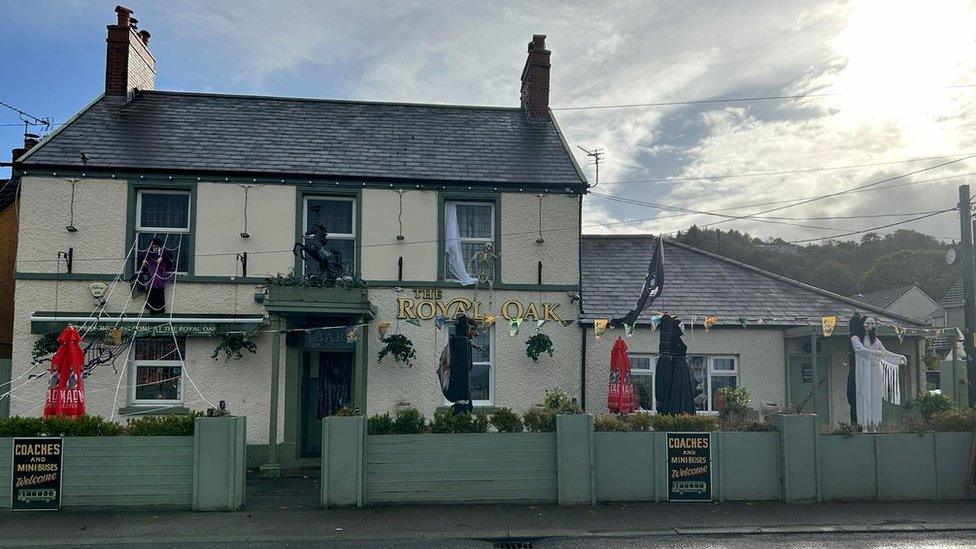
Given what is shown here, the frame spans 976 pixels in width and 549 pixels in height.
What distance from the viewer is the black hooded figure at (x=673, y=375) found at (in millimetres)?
14016

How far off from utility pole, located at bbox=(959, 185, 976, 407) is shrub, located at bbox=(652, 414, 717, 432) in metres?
6.79

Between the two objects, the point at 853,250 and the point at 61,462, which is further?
the point at 853,250

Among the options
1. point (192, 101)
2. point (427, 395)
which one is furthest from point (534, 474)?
point (192, 101)

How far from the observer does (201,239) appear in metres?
14.8

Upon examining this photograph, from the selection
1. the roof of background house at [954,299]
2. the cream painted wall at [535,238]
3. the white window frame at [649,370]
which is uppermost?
the roof of background house at [954,299]

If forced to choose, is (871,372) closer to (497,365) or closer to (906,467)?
(906,467)

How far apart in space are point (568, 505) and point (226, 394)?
7199 millimetres

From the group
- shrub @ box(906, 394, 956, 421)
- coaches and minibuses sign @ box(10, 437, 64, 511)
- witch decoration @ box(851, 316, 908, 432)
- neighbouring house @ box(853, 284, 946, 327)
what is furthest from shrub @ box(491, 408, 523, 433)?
neighbouring house @ box(853, 284, 946, 327)

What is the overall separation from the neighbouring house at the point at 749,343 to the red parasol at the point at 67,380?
9325 mm

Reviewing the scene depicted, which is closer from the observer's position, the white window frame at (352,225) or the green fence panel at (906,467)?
the green fence panel at (906,467)

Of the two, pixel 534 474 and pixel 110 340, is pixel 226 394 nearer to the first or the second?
pixel 110 340

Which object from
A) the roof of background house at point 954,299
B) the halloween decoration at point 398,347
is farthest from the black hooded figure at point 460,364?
the roof of background house at point 954,299

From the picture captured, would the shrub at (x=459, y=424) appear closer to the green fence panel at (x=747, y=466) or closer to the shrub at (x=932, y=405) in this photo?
the green fence panel at (x=747, y=466)

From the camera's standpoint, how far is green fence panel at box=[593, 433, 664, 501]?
37.7 ft
